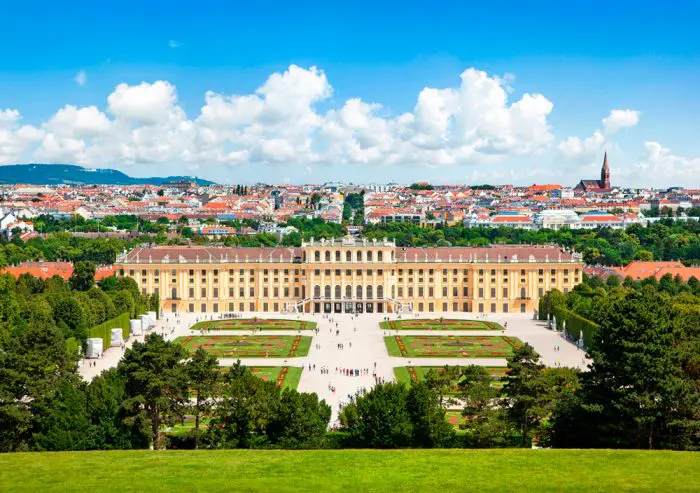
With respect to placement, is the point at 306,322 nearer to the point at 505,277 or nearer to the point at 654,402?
the point at 505,277

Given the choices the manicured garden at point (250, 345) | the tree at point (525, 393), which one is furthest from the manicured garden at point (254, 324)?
the tree at point (525, 393)

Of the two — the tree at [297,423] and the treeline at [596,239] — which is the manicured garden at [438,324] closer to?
the tree at [297,423]

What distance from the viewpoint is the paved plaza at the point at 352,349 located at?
51.9 metres

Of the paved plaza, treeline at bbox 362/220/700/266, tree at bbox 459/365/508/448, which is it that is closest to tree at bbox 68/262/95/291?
the paved plaza

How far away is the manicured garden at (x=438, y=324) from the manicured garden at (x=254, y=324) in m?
6.98

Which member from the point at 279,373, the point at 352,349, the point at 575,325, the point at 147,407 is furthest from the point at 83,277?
the point at 147,407

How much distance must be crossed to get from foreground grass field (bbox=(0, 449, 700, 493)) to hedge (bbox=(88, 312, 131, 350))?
3470 centimetres

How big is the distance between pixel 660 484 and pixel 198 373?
1844cm

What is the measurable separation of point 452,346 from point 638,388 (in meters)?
35.5

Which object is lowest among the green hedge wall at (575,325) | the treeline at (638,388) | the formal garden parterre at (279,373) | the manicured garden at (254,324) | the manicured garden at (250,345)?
the manicured garden at (254,324)

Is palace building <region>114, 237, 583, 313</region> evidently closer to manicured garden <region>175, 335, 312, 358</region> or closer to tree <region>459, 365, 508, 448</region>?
manicured garden <region>175, 335, 312, 358</region>

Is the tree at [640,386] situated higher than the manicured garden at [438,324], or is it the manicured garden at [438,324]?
the tree at [640,386]

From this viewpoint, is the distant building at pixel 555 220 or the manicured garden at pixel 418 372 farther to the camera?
the distant building at pixel 555 220

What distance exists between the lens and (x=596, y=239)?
456 feet
